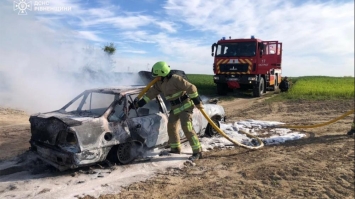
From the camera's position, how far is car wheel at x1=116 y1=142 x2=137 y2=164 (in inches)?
201

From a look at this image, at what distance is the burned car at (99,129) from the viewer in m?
4.54

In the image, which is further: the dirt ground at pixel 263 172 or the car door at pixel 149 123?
the car door at pixel 149 123

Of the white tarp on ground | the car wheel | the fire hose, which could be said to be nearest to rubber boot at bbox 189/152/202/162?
the white tarp on ground

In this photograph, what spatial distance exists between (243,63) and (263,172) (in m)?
11.5

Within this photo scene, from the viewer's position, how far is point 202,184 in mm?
4441

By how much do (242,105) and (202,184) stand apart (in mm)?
10166

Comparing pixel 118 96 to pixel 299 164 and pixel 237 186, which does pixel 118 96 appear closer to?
pixel 237 186

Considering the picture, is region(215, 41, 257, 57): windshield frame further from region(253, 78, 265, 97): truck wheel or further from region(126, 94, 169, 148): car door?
region(126, 94, 169, 148): car door

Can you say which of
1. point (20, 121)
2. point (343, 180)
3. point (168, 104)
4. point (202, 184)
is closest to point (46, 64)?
point (20, 121)

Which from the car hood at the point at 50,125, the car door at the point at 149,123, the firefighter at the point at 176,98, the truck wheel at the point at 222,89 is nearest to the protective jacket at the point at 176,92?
the firefighter at the point at 176,98

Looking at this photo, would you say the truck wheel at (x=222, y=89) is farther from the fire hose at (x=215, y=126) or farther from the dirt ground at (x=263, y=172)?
the fire hose at (x=215, y=126)

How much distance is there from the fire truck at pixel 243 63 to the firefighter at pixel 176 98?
421 inches

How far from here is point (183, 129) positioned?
566 cm

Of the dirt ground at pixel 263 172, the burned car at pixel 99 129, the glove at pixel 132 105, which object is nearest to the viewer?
the dirt ground at pixel 263 172
